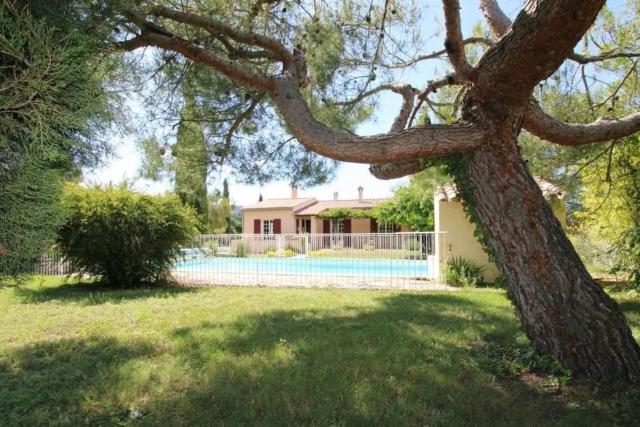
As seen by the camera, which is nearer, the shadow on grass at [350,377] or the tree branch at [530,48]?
the tree branch at [530,48]

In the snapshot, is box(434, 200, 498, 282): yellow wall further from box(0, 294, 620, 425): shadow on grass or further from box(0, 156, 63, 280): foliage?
box(0, 156, 63, 280): foliage

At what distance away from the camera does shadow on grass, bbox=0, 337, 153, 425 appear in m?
3.71

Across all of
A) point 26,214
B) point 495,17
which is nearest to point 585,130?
point 495,17

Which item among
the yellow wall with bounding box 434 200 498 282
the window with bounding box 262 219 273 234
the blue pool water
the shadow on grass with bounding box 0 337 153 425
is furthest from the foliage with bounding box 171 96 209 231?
the window with bounding box 262 219 273 234

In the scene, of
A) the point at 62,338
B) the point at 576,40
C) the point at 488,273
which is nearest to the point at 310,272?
the point at 488,273

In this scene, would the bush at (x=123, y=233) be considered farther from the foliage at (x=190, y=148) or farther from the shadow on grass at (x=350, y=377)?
the shadow on grass at (x=350, y=377)

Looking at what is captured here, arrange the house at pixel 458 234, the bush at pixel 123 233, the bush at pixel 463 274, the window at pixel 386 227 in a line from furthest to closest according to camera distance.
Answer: the window at pixel 386 227
the house at pixel 458 234
the bush at pixel 463 274
the bush at pixel 123 233

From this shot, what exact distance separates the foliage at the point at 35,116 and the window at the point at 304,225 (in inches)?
1341

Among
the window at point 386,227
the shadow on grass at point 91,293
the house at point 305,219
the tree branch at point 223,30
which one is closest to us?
the tree branch at point 223,30

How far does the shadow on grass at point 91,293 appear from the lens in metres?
9.73

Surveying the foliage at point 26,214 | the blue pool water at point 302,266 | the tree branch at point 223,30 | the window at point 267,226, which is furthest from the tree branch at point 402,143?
the window at point 267,226

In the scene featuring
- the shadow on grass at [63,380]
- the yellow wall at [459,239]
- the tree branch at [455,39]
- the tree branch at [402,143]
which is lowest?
the shadow on grass at [63,380]

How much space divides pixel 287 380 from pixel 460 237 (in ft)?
32.0

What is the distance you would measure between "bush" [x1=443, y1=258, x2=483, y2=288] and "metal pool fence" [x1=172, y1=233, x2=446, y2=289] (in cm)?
38
